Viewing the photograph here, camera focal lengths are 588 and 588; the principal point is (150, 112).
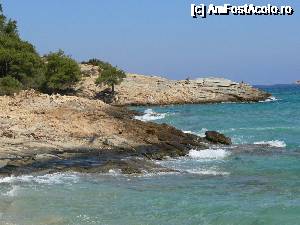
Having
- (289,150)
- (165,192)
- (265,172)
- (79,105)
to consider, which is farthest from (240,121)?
(165,192)

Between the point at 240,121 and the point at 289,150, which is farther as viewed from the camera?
the point at 240,121

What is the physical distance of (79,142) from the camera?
29.8 meters

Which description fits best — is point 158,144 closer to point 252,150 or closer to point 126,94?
point 252,150

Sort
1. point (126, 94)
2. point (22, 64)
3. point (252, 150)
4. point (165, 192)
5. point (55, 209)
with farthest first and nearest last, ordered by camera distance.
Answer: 1. point (126, 94)
2. point (22, 64)
3. point (252, 150)
4. point (165, 192)
5. point (55, 209)

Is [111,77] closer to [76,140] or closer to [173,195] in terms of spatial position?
[76,140]

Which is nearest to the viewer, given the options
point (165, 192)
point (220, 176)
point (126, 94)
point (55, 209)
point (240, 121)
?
point (55, 209)

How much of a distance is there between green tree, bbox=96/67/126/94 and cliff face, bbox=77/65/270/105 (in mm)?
1878

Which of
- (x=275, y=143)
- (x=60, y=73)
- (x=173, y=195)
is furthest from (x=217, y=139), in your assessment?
(x=60, y=73)

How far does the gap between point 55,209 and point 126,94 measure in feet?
238

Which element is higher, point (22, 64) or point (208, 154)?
point (22, 64)

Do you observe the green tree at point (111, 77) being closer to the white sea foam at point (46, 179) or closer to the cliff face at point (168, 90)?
the cliff face at point (168, 90)

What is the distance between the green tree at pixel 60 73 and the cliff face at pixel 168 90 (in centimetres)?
301

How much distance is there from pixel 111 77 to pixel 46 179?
6624cm

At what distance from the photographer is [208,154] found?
100 feet
